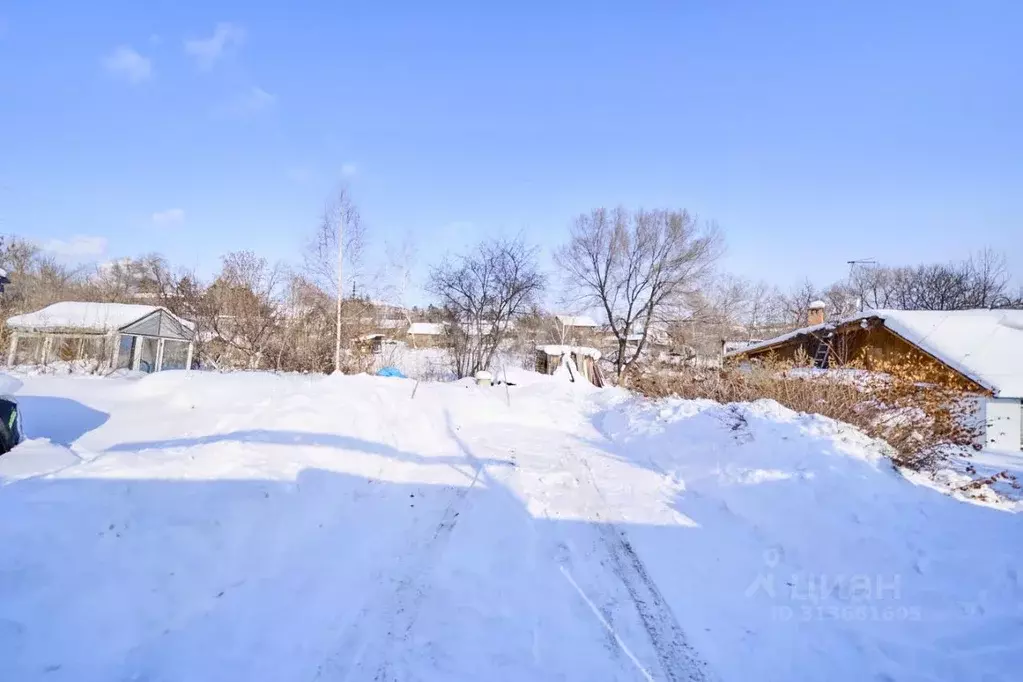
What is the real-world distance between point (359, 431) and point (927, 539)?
790 cm

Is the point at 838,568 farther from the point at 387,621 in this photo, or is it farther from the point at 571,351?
the point at 571,351

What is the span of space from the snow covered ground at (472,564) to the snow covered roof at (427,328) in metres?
23.3

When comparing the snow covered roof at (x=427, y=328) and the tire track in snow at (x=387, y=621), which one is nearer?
the tire track in snow at (x=387, y=621)

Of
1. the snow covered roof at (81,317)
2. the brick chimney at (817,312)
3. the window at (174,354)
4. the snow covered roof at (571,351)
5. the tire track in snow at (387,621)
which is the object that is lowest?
the tire track in snow at (387,621)

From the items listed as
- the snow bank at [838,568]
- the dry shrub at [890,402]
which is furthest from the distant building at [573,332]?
the snow bank at [838,568]

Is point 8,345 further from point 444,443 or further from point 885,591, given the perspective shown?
point 885,591

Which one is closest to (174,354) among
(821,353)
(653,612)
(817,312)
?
(653,612)

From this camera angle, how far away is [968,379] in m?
17.8

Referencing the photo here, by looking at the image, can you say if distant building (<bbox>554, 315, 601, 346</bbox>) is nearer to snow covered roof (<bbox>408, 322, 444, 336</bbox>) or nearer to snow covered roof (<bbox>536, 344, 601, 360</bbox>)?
snow covered roof (<bbox>536, 344, 601, 360</bbox>)

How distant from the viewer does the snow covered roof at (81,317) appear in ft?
63.7

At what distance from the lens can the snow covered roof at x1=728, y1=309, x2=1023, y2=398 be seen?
17.8 m

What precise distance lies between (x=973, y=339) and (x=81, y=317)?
36765mm

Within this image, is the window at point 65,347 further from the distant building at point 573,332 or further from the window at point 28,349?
the distant building at point 573,332

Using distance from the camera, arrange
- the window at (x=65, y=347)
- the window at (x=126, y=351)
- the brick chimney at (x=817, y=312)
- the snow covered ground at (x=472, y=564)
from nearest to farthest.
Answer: the snow covered ground at (x=472, y=564), the window at (x=65, y=347), the window at (x=126, y=351), the brick chimney at (x=817, y=312)
